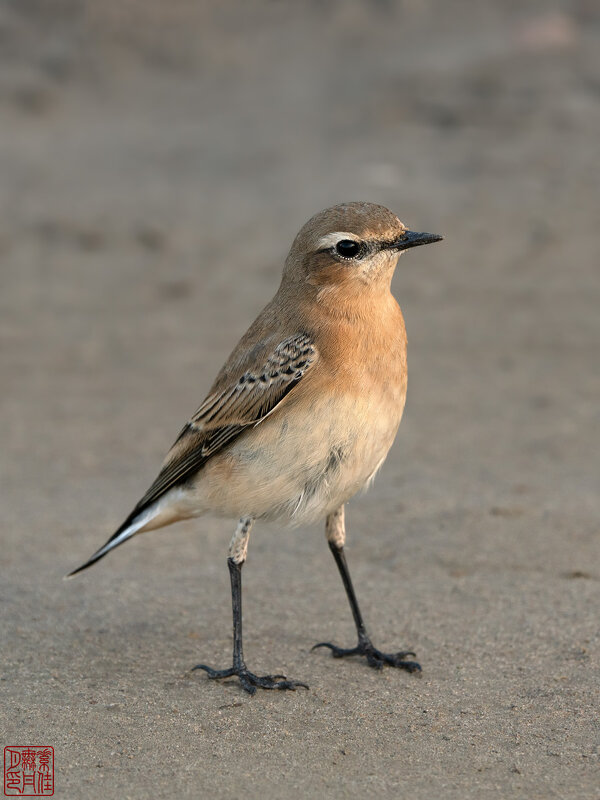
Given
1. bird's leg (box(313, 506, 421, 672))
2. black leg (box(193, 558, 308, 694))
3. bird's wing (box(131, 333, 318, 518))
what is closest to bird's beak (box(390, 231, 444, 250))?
bird's wing (box(131, 333, 318, 518))

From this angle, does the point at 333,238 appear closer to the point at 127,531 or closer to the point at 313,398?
the point at 313,398

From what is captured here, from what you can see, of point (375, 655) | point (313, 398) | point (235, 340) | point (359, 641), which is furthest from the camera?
point (235, 340)

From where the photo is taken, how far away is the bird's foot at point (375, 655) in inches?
239

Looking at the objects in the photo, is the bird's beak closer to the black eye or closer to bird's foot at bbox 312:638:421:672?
the black eye

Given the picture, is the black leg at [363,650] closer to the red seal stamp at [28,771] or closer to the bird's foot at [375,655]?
the bird's foot at [375,655]

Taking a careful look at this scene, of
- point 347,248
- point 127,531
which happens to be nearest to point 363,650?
point 127,531

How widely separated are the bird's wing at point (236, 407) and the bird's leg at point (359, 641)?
33.1 inches

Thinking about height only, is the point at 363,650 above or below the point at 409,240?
below

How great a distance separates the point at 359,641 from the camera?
6289 millimetres

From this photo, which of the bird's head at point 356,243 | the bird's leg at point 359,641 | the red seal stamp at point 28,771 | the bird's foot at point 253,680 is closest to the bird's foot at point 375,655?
the bird's leg at point 359,641

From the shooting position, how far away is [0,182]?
16.7 meters

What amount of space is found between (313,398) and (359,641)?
62.2 inches

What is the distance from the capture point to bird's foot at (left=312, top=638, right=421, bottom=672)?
19.9 feet

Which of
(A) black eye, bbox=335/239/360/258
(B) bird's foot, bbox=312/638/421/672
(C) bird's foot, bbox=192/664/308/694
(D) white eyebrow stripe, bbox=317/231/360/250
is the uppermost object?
(D) white eyebrow stripe, bbox=317/231/360/250
